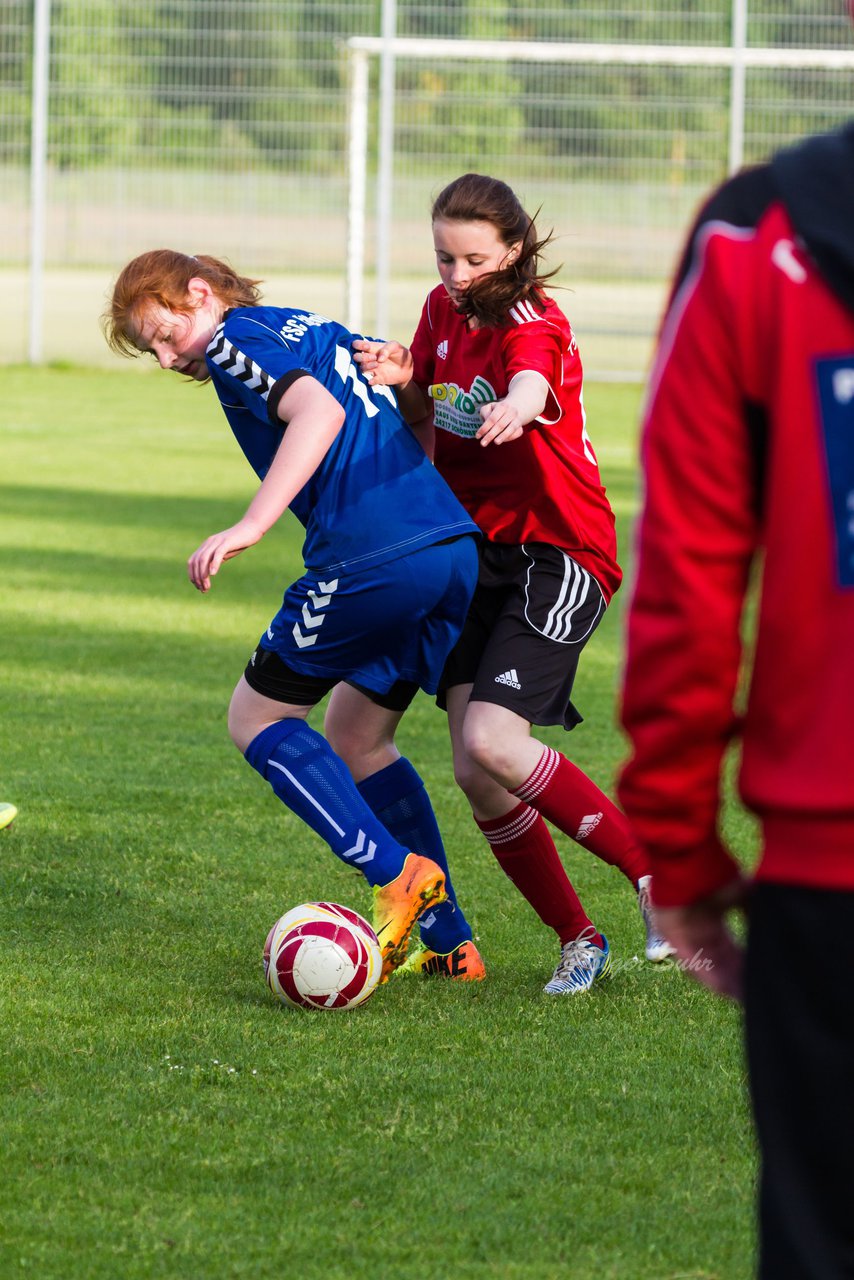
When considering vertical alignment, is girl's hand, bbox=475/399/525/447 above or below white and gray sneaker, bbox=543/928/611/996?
above

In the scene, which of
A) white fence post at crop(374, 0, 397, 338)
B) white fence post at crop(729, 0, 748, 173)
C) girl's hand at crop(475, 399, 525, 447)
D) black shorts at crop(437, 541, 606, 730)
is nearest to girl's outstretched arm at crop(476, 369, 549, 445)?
girl's hand at crop(475, 399, 525, 447)

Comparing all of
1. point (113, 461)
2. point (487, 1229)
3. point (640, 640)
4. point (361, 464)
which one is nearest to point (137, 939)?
point (361, 464)

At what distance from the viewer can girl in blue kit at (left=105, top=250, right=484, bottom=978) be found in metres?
3.86

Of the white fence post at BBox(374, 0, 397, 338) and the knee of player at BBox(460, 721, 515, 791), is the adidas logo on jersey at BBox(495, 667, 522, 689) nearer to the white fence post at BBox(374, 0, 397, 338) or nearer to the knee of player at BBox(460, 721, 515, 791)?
the knee of player at BBox(460, 721, 515, 791)

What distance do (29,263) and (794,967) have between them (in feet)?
81.5

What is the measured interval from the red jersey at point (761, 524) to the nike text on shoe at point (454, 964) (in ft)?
8.35

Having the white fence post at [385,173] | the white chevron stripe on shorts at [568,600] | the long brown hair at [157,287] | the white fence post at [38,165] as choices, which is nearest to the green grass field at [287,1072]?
the white chevron stripe on shorts at [568,600]

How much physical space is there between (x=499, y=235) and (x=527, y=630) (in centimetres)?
86

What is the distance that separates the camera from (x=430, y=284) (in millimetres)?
24953

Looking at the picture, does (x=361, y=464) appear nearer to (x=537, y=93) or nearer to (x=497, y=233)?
(x=497, y=233)

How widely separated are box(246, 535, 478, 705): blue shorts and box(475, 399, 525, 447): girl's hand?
0.43 m

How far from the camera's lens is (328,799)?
388 centimetres

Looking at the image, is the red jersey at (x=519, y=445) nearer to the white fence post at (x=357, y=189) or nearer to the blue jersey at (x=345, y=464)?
the blue jersey at (x=345, y=464)

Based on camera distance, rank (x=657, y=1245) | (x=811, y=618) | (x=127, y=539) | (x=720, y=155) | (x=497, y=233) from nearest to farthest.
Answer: (x=811, y=618), (x=657, y=1245), (x=497, y=233), (x=127, y=539), (x=720, y=155)
